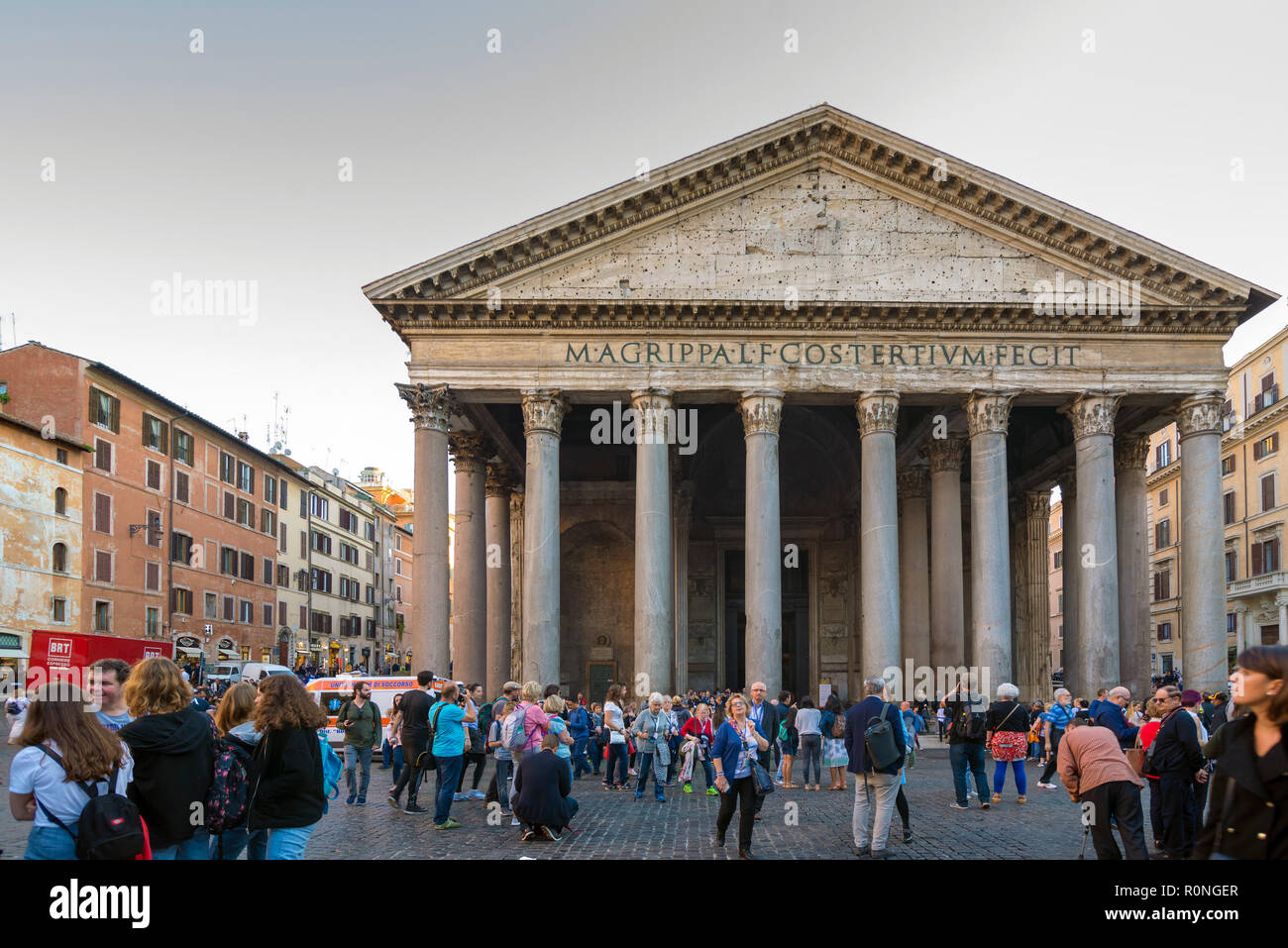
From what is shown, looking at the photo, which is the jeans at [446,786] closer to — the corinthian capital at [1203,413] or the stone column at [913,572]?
the stone column at [913,572]

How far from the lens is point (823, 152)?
24594mm

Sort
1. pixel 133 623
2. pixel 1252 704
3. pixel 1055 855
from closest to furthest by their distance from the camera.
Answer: pixel 1252 704 → pixel 1055 855 → pixel 133 623

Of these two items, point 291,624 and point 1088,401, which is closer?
point 1088,401

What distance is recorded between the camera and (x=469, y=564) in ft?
85.7

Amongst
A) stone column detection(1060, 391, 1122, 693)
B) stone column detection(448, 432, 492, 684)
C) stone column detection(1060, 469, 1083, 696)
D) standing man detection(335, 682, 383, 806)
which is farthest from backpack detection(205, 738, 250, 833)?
stone column detection(1060, 469, 1083, 696)

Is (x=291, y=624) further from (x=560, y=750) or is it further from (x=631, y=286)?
(x=560, y=750)

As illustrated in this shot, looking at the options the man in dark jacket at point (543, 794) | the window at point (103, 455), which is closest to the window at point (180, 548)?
the window at point (103, 455)

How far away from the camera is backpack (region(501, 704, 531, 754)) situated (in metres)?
12.6

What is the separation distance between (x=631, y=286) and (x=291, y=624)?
3856 centimetres

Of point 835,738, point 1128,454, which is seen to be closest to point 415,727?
point 835,738

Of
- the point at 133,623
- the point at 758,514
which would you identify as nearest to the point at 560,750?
the point at 758,514

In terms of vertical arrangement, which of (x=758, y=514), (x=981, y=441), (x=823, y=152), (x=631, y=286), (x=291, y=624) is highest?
(x=823, y=152)

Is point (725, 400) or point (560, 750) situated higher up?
point (725, 400)

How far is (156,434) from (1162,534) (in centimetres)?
4191
